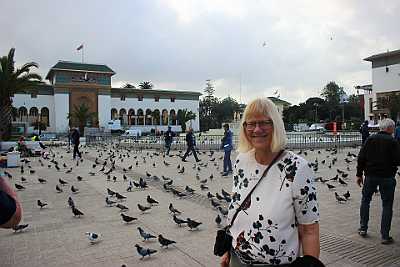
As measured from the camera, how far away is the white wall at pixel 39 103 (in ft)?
215

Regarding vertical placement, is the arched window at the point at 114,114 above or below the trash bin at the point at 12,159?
above

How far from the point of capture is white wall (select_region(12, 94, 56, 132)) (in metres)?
65.5

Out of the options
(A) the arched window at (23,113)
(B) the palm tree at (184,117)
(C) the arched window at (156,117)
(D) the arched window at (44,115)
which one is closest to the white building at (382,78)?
(B) the palm tree at (184,117)

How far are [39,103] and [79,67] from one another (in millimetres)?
10148

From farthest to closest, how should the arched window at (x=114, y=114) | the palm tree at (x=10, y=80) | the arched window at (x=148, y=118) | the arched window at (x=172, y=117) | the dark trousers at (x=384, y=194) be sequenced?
the arched window at (x=172, y=117) < the arched window at (x=148, y=118) < the arched window at (x=114, y=114) < the palm tree at (x=10, y=80) < the dark trousers at (x=384, y=194)

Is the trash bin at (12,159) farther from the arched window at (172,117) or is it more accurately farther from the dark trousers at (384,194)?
the arched window at (172,117)

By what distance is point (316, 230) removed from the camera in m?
1.98

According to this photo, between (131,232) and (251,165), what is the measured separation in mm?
4071

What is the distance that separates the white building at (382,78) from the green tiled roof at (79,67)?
5207 centimetres

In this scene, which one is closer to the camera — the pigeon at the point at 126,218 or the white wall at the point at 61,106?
the pigeon at the point at 126,218

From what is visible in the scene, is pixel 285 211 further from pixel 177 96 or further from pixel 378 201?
pixel 177 96

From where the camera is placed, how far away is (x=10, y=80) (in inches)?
1011

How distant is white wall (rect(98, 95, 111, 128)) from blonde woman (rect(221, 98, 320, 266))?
227 feet

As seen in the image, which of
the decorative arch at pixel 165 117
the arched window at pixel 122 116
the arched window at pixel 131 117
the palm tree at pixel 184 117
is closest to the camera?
the palm tree at pixel 184 117
